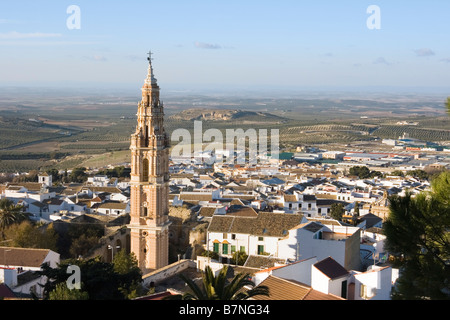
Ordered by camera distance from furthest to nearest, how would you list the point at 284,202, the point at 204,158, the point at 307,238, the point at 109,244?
the point at 204,158 → the point at 284,202 → the point at 109,244 → the point at 307,238

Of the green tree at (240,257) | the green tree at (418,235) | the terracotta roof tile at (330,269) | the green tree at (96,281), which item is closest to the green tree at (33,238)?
the green tree at (240,257)

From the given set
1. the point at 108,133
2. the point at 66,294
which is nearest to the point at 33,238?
the point at 66,294

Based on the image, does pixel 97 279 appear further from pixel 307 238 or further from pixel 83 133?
pixel 83 133

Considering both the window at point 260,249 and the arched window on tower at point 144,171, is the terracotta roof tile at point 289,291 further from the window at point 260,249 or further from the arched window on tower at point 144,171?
the arched window on tower at point 144,171

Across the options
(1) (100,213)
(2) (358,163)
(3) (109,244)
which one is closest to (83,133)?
(2) (358,163)
